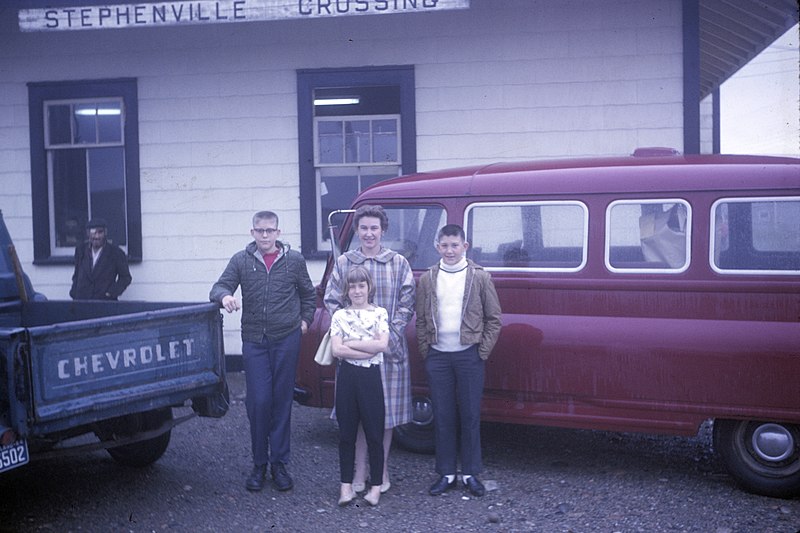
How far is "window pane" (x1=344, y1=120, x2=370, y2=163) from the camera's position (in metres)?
9.27

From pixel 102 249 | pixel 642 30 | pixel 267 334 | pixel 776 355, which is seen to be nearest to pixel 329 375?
pixel 267 334

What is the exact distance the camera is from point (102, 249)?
8688 mm

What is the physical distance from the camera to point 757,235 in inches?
209

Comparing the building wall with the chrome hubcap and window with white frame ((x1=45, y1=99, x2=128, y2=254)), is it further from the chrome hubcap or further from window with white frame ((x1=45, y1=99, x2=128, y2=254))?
the chrome hubcap

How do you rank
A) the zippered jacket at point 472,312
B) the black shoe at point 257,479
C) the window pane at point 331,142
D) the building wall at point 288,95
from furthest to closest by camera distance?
1. the window pane at point 331,142
2. the building wall at point 288,95
3. the black shoe at point 257,479
4. the zippered jacket at point 472,312

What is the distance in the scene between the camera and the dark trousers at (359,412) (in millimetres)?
5160

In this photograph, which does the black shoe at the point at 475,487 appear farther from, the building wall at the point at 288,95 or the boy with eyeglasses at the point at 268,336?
the building wall at the point at 288,95

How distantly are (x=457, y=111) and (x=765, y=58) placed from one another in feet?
71.1

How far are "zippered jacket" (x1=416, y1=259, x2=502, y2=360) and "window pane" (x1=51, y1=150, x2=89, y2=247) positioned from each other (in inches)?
223

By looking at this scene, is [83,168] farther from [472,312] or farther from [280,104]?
[472,312]

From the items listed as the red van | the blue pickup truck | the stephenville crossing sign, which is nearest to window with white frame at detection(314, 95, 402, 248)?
the stephenville crossing sign

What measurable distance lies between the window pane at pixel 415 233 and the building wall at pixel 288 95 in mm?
2868

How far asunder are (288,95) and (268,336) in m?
4.38

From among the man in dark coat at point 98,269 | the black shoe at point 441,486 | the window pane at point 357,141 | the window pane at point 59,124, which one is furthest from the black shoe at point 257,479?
the window pane at point 59,124
